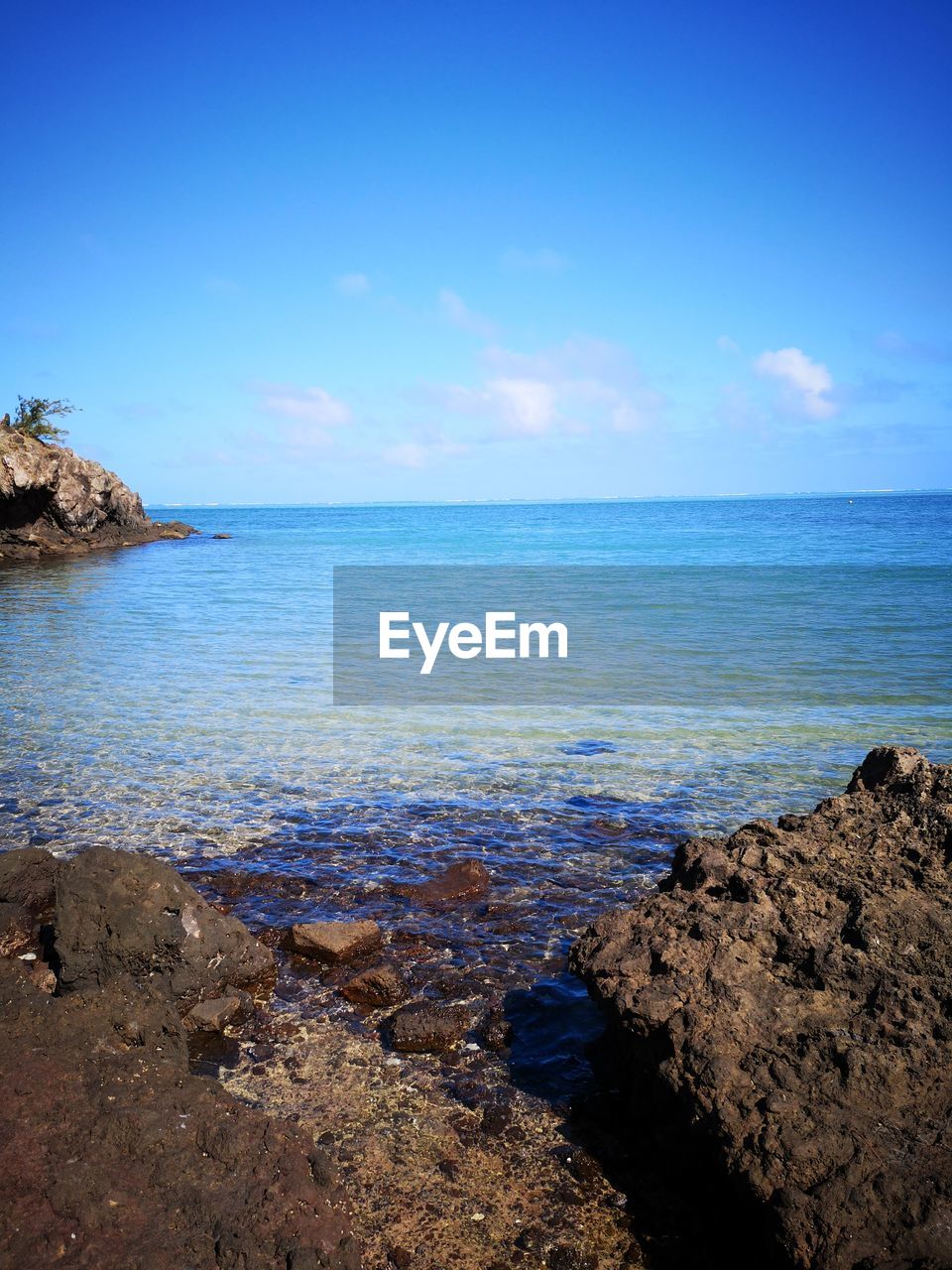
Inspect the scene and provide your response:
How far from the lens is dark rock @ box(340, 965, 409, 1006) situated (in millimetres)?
5902

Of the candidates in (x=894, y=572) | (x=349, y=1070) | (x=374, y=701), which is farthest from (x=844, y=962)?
(x=894, y=572)

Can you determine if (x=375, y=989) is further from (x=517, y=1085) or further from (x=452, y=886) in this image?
A: (x=452, y=886)

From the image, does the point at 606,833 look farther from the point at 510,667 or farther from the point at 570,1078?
the point at 510,667

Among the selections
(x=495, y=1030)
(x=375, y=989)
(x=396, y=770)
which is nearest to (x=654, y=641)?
(x=396, y=770)

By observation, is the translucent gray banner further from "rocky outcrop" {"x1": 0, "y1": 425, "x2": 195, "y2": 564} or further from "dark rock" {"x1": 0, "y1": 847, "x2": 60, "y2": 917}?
"rocky outcrop" {"x1": 0, "y1": 425, "x2": 195, "y2": 564}

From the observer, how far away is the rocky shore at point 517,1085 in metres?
3.34

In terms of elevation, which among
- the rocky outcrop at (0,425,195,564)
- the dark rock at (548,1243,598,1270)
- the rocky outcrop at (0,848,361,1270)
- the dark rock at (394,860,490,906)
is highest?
the rocky outcrop at (0,425,195,564)

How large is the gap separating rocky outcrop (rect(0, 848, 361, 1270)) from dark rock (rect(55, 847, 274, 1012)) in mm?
587

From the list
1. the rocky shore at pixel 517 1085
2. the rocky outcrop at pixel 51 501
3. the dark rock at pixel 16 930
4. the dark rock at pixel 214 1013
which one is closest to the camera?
the rocky shore at pixel 517 1085

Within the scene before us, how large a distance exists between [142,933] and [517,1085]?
8.73 feet

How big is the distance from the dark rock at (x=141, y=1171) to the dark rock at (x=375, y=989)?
5.92 feet

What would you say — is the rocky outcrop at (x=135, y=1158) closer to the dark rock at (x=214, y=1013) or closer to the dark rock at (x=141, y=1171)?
the dark rock at (x=141, y=1171)

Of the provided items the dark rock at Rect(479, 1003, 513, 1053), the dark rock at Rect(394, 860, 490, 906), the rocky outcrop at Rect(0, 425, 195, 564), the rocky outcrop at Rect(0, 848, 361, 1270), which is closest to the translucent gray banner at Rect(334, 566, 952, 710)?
the dark rock at Rect(394, 860, 490, 906)

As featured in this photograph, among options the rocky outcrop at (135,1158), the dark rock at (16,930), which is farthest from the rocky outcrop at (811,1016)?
the dark rock at (16,930)
